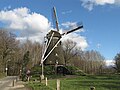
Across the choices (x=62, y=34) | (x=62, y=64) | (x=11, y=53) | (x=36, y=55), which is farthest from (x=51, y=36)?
(x=36, y=55)

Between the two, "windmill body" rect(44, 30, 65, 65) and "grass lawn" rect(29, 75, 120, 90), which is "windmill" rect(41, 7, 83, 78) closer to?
"windmill body" rect(44, 30, 65, 65)

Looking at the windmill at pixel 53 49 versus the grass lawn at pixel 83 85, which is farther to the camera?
the windmill at pixel 53 49

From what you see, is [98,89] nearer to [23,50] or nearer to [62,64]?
[62,64]

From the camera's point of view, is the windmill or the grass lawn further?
the windmill

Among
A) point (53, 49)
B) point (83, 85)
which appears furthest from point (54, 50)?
point (83, 85)

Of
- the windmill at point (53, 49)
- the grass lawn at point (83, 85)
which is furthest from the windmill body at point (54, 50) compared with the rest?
the grass lawn at point (83, 85)

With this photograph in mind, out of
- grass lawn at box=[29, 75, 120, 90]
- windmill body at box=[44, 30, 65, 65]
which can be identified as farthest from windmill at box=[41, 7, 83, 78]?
grass lawn at box=[29, 75, 120, 90]

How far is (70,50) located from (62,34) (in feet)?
165

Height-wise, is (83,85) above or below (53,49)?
below

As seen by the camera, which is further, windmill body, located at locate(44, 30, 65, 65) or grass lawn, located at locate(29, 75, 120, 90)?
windmill body, located at locate(44, 30, 65, 65)

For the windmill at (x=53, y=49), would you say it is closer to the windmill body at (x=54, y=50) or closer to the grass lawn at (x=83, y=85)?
the windmill body at (x=54, y=50)

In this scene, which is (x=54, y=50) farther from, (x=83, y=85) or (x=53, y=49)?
(x=83, y=85)

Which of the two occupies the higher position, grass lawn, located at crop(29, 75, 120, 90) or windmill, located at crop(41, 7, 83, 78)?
windmill, located at crop(41, 7, 83, 78)

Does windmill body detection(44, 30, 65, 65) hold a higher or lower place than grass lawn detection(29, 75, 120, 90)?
higher
